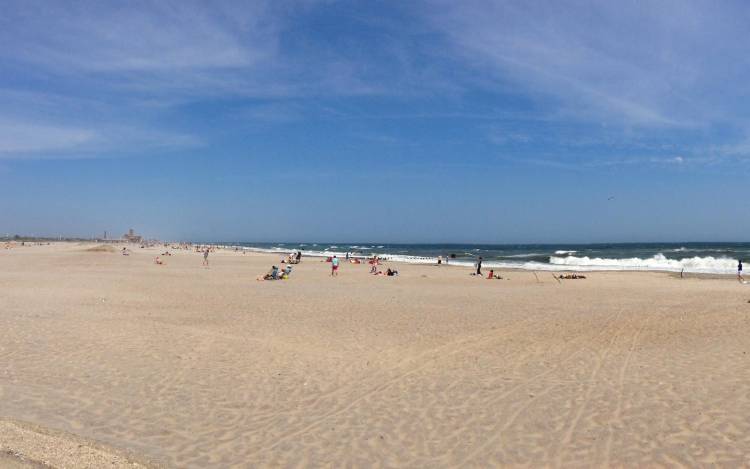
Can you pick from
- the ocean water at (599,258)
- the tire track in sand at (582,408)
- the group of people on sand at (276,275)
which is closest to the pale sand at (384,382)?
the tire track in sand at (582,408)

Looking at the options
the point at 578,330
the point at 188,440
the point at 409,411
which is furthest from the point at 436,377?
the point at 578,330

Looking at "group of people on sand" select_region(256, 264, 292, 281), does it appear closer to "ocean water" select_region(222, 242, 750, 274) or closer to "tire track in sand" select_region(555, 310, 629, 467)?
"tire track in sand" select_region(555, 310, 629, 467)

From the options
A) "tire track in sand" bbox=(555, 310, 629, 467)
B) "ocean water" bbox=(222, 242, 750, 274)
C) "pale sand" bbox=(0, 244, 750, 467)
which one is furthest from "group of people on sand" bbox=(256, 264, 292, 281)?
"ocean water" bbox=(222, 242, 750, 274)

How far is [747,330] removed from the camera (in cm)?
1255

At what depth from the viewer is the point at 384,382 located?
8.34 m

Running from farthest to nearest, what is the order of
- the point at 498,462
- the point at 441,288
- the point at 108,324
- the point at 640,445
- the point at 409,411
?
1. the point at 441,288
2. the point at 108,324
3. the point at 409,411
4. the point at 640,445
5. the point at 498,462

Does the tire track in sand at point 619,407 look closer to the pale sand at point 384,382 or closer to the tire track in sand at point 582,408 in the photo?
the pale sand at point 384,382

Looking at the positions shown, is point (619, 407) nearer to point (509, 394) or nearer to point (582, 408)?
point (582, 408)

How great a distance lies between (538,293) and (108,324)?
1590 cm

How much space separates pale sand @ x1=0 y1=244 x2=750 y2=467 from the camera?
5867 mm

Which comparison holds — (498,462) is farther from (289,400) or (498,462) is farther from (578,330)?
(578,330)

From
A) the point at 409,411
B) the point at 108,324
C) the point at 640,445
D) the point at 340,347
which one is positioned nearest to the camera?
the point at 640,445

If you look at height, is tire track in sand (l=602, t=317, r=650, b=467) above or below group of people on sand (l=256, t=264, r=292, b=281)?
below

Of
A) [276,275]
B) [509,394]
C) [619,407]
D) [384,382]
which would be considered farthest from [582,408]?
[276,275]
